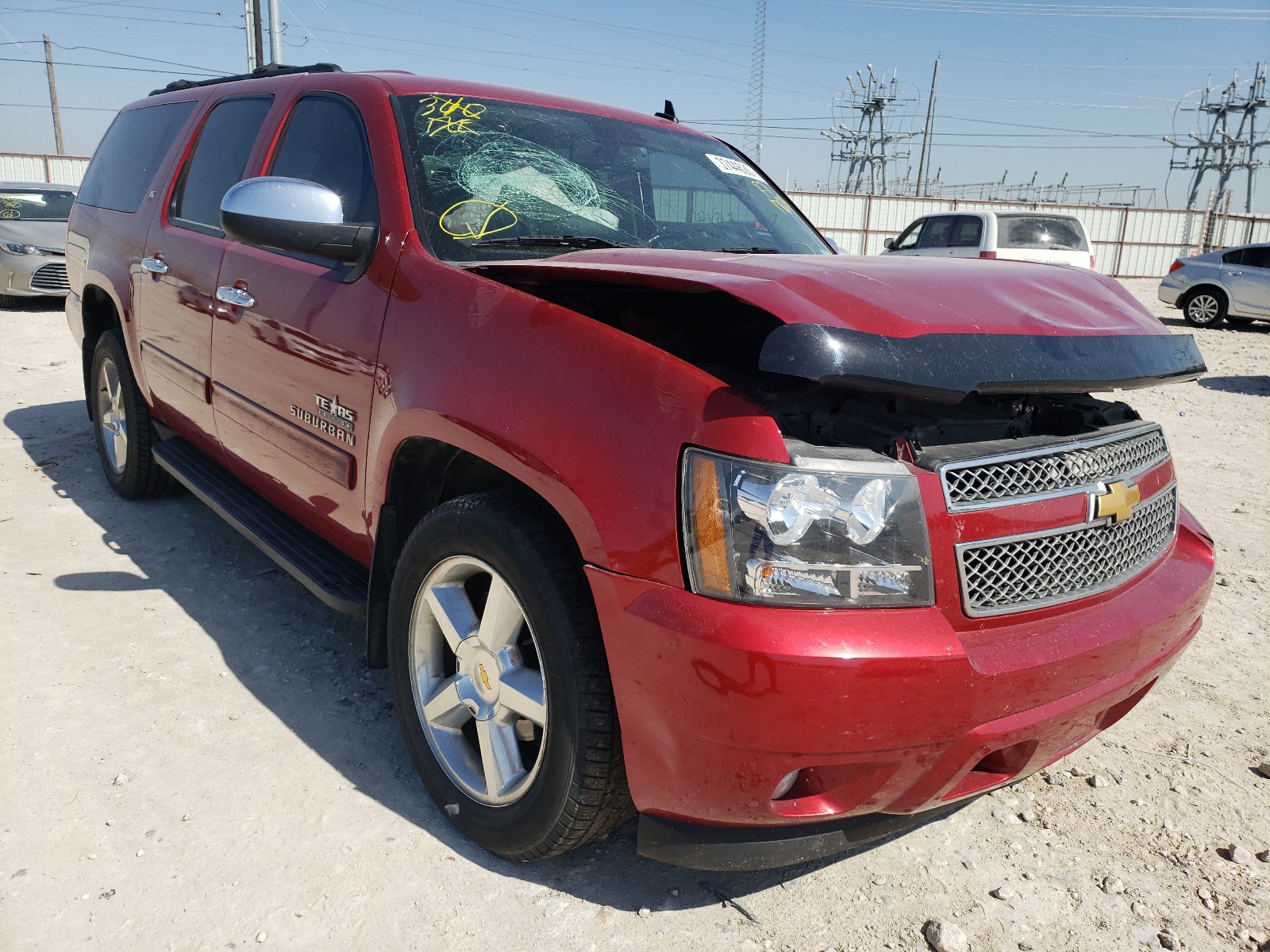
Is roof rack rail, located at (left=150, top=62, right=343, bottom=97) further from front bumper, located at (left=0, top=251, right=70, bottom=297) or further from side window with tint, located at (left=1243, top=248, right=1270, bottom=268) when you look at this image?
side window with tint, located at (left=1243, top=248, right=1270, bottom=268)

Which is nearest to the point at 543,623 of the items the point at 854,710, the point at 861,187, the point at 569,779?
the point at 569,779

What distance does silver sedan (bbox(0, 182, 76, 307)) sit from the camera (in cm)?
1146

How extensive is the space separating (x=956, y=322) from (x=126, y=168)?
14.3 feet

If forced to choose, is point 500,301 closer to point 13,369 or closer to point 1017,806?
point 1017,806

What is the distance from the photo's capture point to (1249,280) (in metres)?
15.0

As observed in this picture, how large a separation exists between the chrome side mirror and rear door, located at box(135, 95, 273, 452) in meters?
0.93

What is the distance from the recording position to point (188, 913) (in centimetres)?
201

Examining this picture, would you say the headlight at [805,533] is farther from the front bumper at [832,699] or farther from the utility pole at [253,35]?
the utility pole at [253,35]

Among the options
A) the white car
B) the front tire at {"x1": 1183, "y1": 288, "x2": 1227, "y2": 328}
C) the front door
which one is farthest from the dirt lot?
the front tire at {"x1": 1183, "y1": 288, "x2": 1227, "y2": 328}

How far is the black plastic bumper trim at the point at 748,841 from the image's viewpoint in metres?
1.75

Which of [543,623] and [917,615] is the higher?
[917,615]

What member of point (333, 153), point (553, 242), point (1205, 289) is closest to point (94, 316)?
point (333, 153)

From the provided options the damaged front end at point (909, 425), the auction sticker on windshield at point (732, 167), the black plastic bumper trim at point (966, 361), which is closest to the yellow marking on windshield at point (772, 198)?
the auction sticker on windshield at point (732, 167)

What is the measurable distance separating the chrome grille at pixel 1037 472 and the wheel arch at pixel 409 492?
1056 mm
